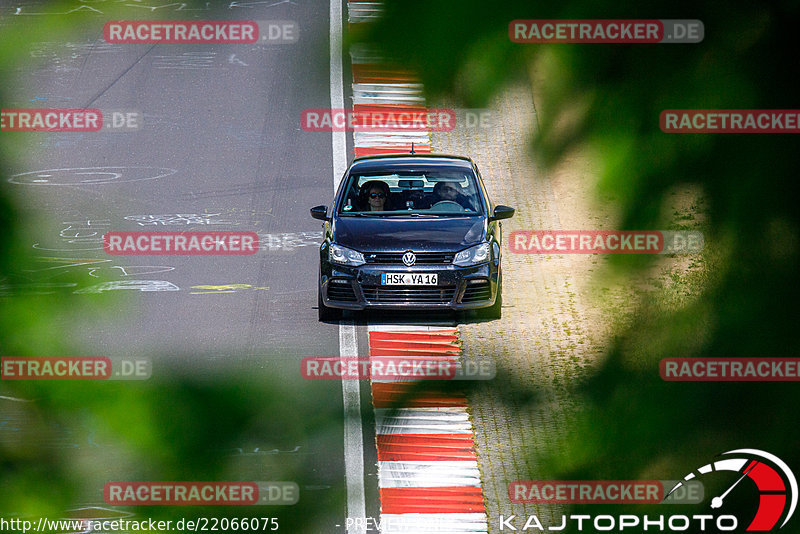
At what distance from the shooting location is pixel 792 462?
138cm

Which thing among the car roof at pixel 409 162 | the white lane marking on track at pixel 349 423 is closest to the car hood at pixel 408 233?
the car roof at pixel 409 162

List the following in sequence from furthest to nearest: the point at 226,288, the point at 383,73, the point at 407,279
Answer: the point at 226,288 < the point at 407,279 < the point at 383,73

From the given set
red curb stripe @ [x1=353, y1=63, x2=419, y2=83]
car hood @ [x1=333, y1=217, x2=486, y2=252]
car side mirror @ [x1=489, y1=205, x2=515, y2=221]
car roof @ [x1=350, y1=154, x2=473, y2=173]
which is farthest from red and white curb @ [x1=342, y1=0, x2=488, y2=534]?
car roof @ [x1=350, y1=154, x2=473, y2=173]

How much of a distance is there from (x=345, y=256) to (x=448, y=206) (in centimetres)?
130

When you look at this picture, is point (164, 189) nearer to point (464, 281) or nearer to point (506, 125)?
point (464, 281)

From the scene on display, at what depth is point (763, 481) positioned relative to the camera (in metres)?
1.34

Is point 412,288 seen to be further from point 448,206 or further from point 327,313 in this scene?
point 327,313

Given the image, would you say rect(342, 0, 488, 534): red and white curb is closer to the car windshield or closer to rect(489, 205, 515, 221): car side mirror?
rect(489, 205, 515, 221): car side mirror

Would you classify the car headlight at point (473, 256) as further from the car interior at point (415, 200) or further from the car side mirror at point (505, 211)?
the car side mirror at point (505, 211)

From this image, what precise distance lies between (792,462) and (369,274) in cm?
964

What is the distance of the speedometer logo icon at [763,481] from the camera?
1.32 meters

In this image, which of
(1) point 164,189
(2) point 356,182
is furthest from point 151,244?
A: (2) point 356,182

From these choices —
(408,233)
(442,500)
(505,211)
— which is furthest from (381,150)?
(505,211)

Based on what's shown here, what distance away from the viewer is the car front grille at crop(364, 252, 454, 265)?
11008 millimetres
